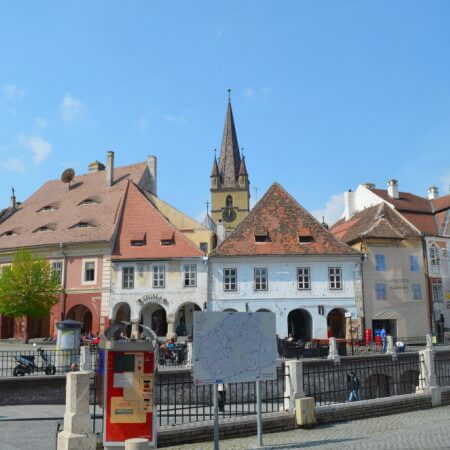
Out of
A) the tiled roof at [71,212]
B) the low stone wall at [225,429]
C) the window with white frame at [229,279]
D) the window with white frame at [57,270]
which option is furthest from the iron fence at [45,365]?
the tiled roof at [71,212]

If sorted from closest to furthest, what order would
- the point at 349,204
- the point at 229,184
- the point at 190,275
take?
the point at 190,275, the point at 349,204, the point at 229,184

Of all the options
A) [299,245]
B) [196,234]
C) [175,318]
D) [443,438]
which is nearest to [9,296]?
[175,318]

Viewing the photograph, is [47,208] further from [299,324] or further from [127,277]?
[299,324]

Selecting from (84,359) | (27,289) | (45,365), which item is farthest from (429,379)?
(27,289)

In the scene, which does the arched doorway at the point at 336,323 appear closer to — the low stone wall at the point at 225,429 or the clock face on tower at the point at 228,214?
the low stone wall at the point at 225,429

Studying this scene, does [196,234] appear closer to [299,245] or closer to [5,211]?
[299,245]

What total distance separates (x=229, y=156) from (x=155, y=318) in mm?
52437

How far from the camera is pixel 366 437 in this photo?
11398mm

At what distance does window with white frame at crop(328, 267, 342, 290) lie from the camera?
36103 mm

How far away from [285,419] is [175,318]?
24.7m

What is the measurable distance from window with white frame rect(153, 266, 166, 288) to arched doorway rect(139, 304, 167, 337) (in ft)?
6.94

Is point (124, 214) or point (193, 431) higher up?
point (124, 214)

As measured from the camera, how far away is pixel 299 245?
36688mm

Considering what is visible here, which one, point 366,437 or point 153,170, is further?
point 153,170
